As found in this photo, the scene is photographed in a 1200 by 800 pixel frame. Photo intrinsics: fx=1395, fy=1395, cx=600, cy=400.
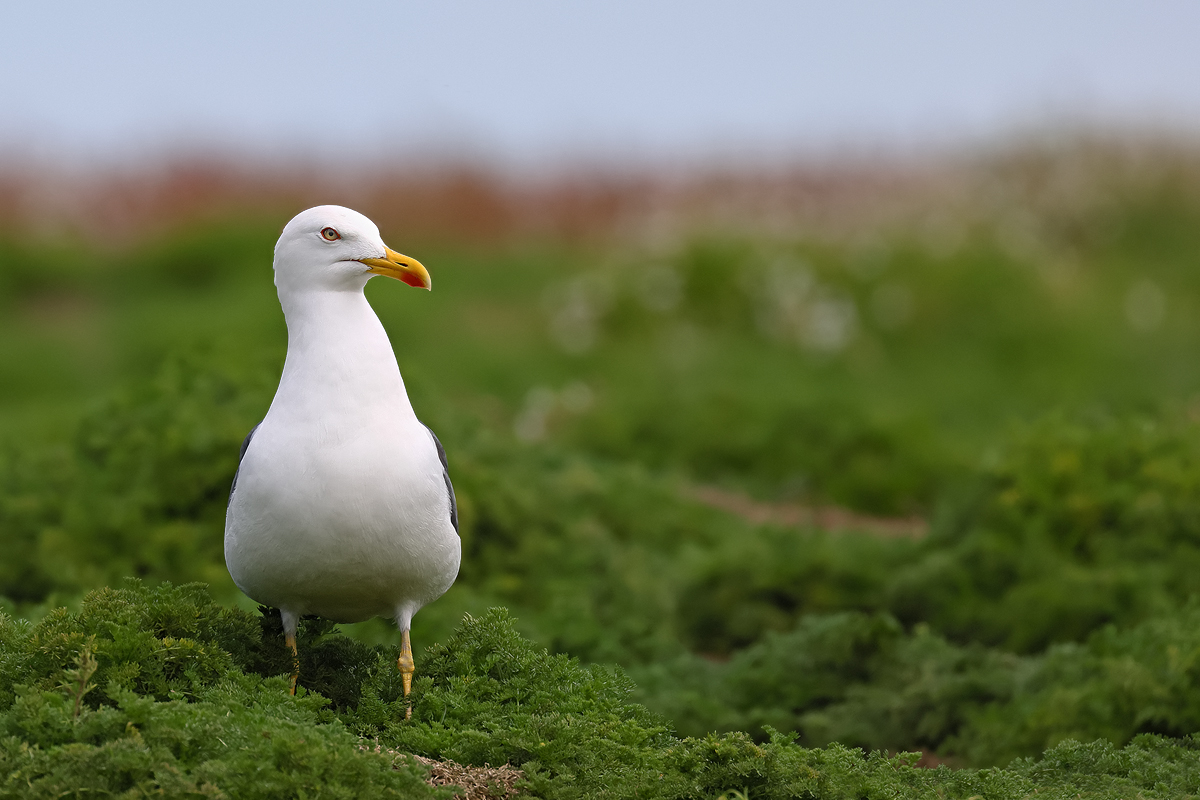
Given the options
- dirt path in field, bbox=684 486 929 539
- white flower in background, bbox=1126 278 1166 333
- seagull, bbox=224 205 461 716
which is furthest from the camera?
white flower in background, bbox=1126 278 1166 333

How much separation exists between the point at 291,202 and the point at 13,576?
16.2 m

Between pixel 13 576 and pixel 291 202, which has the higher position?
pixel 291 202

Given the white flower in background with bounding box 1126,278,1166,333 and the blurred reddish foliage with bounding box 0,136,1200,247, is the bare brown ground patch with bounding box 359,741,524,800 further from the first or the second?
the blurred reddish foliage with bounding box 0,136,1200,247

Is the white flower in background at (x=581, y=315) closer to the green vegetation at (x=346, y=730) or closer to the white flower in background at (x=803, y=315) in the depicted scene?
the white flower in background at (x=803, y=315)

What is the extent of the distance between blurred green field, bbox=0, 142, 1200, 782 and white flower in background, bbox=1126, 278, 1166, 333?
64 mm

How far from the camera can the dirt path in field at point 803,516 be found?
10.6 meters

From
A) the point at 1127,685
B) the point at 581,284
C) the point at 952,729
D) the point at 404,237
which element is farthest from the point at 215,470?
the point at 404,237

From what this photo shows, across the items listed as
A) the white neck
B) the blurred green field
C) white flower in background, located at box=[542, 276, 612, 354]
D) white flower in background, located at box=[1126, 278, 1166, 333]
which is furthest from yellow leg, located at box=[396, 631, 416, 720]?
white flower in background, located at box=[1126, 278, 1166, 333]

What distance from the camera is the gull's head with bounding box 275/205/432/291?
453 centimetres

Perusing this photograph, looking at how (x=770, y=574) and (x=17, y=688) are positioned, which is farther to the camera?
(x=770, y=574)

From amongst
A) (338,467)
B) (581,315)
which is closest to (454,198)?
(581,315)

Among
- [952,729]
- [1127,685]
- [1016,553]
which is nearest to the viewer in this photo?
[1127,685]

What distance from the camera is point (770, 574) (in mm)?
8422

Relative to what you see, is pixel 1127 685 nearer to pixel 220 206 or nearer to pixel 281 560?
pixel 281 560
